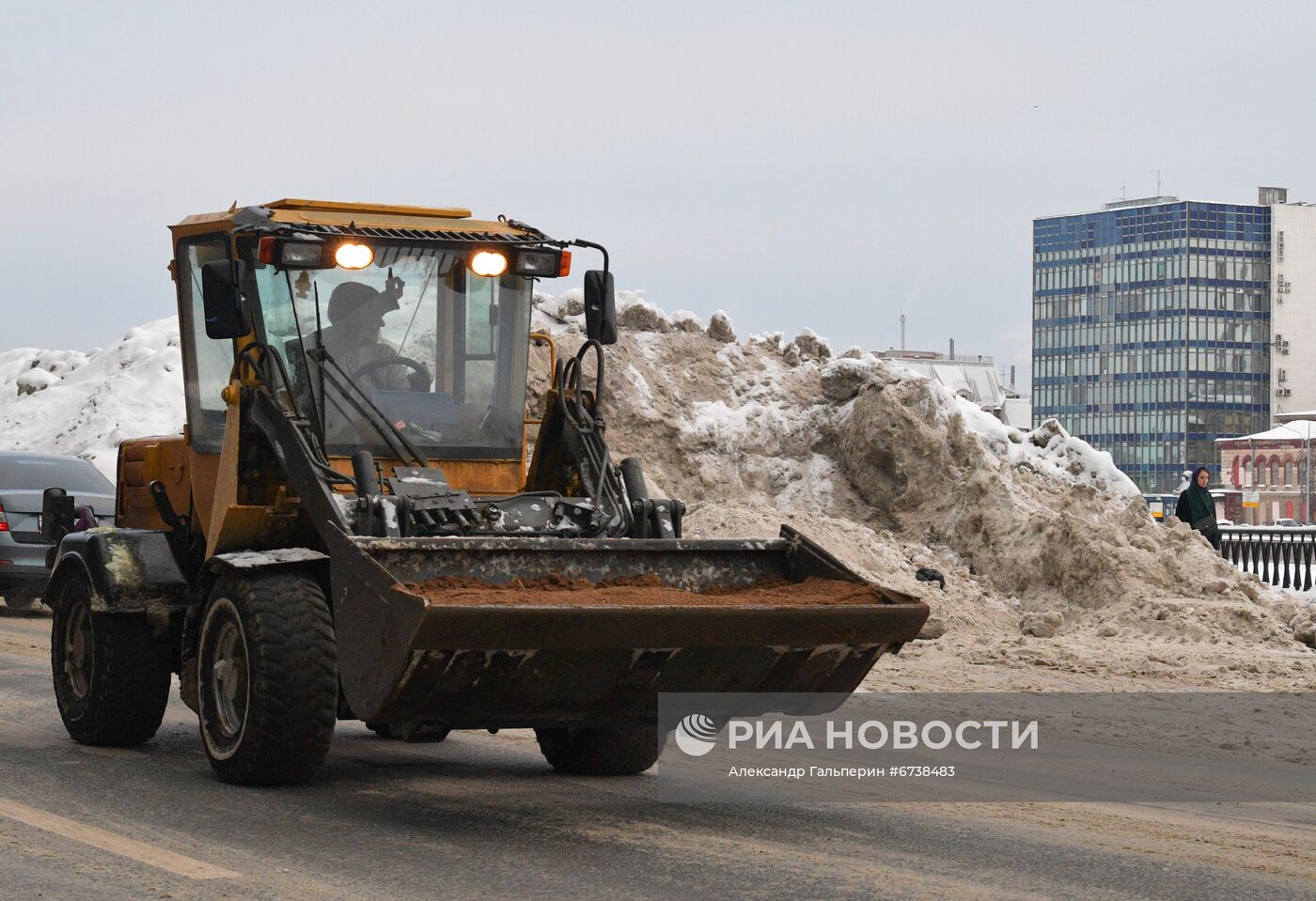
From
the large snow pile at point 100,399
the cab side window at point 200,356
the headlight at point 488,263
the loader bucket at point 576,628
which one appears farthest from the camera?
the large snow pile at point 100,399

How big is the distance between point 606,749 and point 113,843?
8.79 feet

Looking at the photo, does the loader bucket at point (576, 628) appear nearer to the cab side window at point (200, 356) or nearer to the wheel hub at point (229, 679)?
the wheel hub at point (229, 679)

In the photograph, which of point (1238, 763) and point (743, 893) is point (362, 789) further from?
point (1238, 763)

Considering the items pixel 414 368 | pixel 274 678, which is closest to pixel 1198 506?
pixel 414 368

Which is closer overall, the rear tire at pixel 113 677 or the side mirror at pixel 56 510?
the rear tire at pixel 113 677

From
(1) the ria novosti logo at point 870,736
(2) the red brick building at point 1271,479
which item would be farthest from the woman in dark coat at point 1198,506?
(2) the red brick building at point 1271,479

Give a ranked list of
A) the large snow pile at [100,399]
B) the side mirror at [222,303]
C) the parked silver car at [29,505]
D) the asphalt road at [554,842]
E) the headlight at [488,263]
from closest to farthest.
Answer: the asphalt road at [554,842]
the side mirror at [222,303]
the headlight at [488,263]
the parked silver car at [29,505]
the large snow pile at [100,399]

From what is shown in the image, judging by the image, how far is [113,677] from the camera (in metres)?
9.11

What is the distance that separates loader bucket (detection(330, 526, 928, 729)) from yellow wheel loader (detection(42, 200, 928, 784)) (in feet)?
0.04

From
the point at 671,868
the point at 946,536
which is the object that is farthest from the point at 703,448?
the point at 671,868

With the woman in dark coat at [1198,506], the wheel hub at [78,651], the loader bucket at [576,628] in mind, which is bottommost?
the wheel hub at [78,651]

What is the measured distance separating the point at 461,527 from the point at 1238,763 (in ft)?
15.8

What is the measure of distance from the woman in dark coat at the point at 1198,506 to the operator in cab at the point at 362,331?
1386 cm

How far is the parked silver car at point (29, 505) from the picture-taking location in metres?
17.7
